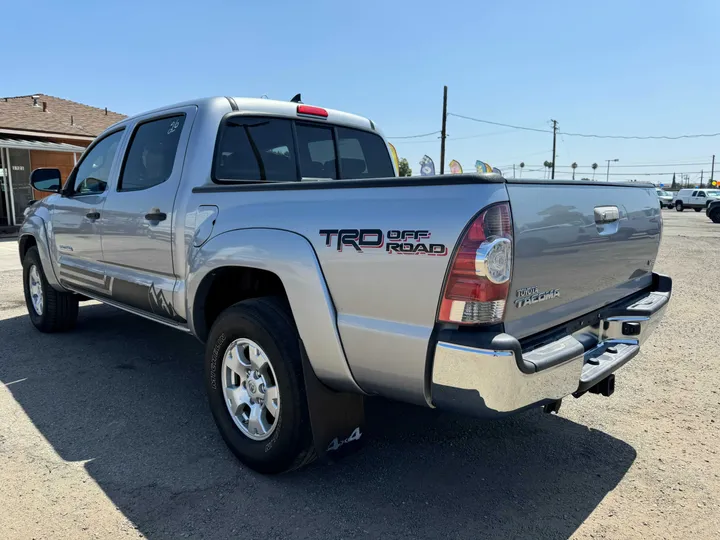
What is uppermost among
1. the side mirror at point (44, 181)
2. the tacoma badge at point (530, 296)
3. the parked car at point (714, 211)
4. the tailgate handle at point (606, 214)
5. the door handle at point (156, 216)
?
the side mirror at point (44, 181)

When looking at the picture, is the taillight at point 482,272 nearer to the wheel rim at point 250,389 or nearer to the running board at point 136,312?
the wheel rim at point 250,389

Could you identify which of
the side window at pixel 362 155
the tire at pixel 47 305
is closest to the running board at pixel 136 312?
the tire at pixel 47 305

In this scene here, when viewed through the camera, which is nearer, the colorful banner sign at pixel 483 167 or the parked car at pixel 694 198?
the colorful banner sign at pixel 483 167

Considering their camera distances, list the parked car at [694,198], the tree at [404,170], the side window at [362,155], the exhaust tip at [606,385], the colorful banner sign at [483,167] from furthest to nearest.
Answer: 1. the parked car at [694,198]
2. the colorful banner sign at [483,167]
3. the tree at [404,170]
4. the side window at [362,155]
5. the exhaust tip at [606,385]

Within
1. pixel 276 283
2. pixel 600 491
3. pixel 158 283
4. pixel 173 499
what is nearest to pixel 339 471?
pixel 173 499

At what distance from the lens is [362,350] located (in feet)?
8.00

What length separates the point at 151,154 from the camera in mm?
4004

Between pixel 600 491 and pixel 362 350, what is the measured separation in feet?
4.91

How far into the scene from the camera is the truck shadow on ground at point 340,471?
2568 millimetres

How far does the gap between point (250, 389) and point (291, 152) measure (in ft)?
5.85

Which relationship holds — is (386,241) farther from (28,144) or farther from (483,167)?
(28,144)

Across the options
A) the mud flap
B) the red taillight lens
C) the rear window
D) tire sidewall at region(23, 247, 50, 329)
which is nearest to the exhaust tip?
the mud flap

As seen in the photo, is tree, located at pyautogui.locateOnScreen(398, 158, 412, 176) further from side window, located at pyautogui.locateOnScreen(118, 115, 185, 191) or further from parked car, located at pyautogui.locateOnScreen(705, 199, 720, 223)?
parked car, located at pyautogui.locateOnScreen(705, 199, 720, 223)

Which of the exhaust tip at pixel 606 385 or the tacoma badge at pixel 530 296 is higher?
the tacoma badge at pixel 530 296
